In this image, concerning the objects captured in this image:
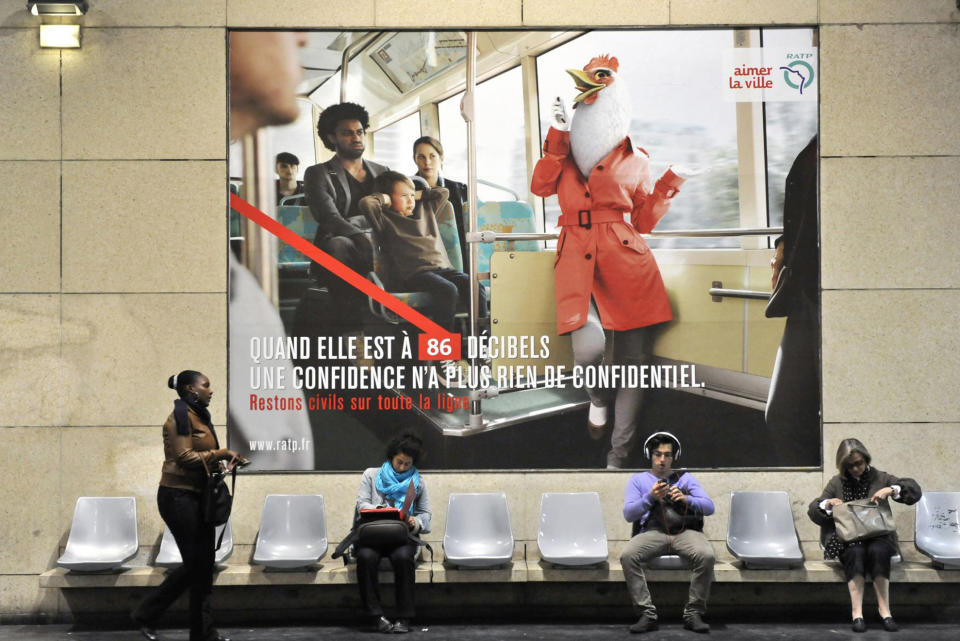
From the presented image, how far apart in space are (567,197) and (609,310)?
842mm

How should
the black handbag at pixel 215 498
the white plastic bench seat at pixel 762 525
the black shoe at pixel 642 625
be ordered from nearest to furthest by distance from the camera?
1. the black handbag at pixel 215 498
2. the black shoe at pixel 642 625
3. the white plastic bench seat at pixel 762 525

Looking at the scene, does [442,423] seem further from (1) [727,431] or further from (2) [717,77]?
(2) [717,77]

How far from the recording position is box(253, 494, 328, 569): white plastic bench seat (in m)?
7.12

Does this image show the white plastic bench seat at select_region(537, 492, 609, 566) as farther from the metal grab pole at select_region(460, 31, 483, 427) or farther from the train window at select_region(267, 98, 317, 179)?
the train window at select_region(267, 98, 317, 179)

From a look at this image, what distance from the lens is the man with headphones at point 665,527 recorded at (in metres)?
6.67

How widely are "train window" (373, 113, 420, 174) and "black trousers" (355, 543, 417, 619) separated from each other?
8.55 ft

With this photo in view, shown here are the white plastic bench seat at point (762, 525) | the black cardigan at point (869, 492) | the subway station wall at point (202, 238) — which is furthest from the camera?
the subway station wall at point (202, 238)

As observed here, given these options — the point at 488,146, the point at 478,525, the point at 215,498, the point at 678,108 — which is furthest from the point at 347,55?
the point at 478,525

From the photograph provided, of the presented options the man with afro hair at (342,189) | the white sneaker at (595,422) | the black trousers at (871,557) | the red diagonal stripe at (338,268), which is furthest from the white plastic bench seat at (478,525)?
the black trousers at (871,557)

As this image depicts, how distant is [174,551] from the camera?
23.2ft

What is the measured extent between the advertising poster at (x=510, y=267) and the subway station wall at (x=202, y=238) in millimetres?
186

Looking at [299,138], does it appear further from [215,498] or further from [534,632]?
[534,632]

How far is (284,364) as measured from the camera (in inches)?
292

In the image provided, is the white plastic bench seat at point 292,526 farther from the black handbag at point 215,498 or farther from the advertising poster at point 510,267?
the black handbag at point 215,498
